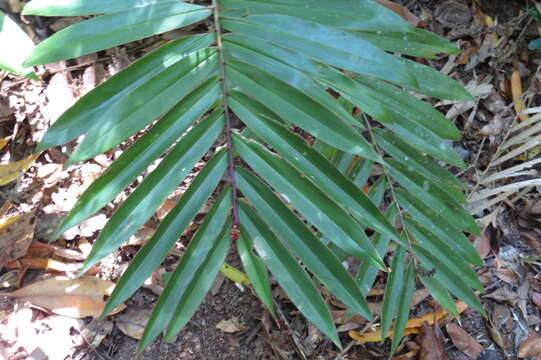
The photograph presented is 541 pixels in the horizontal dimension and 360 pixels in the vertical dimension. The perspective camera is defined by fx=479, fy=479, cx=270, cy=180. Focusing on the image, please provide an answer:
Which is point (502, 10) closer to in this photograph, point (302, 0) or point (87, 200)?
point (302, 0)

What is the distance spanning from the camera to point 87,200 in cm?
79

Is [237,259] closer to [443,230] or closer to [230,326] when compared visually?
[230,326]

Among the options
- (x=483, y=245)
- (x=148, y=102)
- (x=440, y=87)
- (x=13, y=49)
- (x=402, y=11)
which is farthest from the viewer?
(x=402, y=11)

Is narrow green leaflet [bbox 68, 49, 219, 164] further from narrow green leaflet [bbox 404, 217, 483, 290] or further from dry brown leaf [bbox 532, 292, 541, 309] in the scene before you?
dry brown leaf [bbox 532, 292, 541, 309]

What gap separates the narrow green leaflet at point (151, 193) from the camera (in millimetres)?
802

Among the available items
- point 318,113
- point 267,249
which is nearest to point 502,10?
point 318,113

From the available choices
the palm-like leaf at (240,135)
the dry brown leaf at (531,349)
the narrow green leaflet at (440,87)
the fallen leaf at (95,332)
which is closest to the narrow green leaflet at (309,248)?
the palm-like leaf at (240,135)

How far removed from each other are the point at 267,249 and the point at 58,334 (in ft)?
2.53

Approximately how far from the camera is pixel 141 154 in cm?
82

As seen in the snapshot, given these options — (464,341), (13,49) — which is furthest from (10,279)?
(464,341)

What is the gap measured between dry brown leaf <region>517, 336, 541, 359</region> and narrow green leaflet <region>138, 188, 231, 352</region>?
1.04 metres

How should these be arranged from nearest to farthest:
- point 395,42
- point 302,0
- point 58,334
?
point 302,0
point 395,42
point 58,334

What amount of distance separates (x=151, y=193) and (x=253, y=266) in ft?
0.76

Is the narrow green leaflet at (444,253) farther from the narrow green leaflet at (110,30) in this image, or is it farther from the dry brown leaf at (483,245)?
the narrow green leaflet at (110,30)
